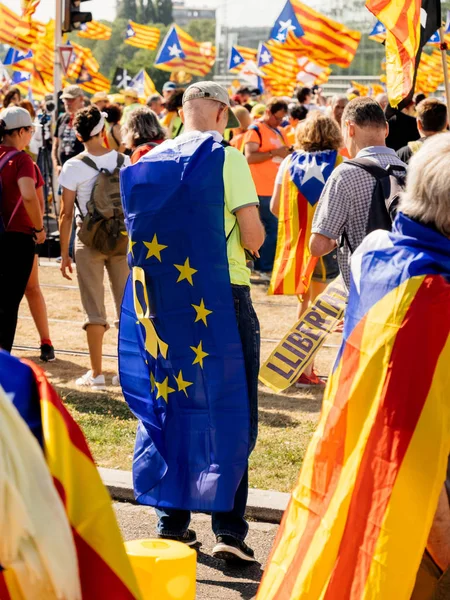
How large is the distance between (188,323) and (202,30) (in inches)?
5727

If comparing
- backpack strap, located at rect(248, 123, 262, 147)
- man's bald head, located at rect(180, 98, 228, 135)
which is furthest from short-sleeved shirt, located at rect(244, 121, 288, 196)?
man's bald head, located at rect(180, 98, 228, 135)

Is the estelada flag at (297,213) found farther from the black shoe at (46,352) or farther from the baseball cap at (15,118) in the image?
the baseball cap at (15,118)

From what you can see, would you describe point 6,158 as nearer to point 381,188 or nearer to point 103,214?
point 103,214

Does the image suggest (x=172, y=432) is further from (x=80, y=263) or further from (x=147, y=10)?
(x=147, y=10)

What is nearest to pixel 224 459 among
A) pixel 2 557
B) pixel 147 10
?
pixel 2 557

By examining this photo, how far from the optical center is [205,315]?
4.39 meters

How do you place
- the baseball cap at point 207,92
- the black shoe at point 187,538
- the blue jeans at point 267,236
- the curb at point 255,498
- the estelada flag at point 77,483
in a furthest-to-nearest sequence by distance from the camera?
the blue jeans at point 267,236, the curb at point 255,498, the black shoe at point 187,538, the baseball cap at point 207,92, the estelada flag at point 77,483

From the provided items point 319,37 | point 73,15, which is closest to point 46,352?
point 73,15

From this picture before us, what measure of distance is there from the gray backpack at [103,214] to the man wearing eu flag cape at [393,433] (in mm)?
4517

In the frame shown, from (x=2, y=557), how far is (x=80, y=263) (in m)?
5.55

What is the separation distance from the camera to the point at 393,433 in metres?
2.60

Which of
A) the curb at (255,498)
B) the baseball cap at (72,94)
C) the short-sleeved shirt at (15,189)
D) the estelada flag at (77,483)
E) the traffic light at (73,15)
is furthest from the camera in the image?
the traffic light at (73,15)

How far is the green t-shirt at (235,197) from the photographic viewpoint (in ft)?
14.3

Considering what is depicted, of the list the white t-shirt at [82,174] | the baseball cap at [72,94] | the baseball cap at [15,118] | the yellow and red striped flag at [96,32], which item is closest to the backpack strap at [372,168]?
the white t-shirt at [82,174]
